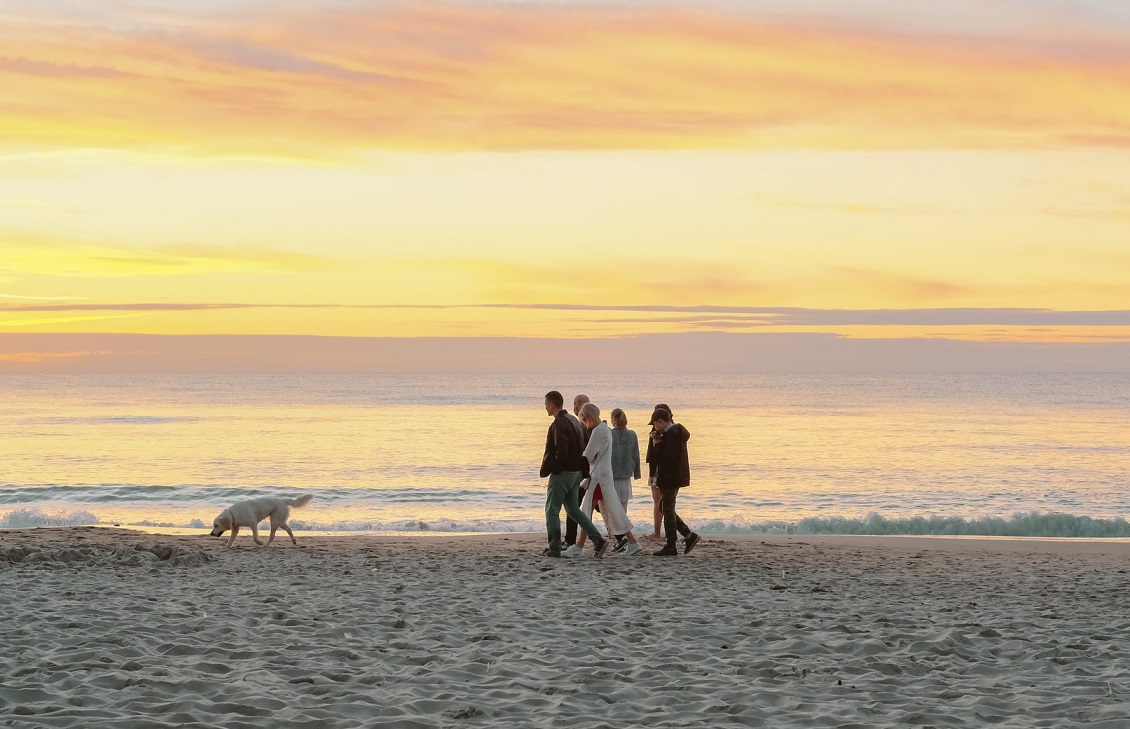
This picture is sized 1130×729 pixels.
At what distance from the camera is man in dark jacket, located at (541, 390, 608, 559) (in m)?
11.7

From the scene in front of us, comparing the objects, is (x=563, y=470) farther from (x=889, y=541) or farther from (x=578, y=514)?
(x=889, y=541)

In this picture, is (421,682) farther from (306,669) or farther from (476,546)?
(476,546)

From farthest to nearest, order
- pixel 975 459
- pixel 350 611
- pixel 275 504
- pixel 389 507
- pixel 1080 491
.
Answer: pixel 975 459 → pixel 1080 491 → pixel 389 507 → pixel 275 504 → pixel 350 611

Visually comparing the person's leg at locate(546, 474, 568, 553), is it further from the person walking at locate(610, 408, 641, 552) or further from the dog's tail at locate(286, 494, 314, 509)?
the dog's tail at locate(286, 494, 314, 509)

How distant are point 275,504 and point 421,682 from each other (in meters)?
8.15

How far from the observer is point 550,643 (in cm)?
686

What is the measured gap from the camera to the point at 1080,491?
2584 centimetres

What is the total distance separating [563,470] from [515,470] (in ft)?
65.0

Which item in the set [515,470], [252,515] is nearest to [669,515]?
[252,515]

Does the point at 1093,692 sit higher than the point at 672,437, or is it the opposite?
the point at 672,437

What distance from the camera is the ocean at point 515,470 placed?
2030 centimetres

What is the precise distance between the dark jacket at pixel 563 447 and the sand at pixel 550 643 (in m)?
1.11

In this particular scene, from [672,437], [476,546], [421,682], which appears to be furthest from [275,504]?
[421,682]

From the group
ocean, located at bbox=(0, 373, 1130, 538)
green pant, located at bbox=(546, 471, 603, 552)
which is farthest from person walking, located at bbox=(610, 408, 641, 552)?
ocean, located at bbox=(0, 373, 1130, 538)
